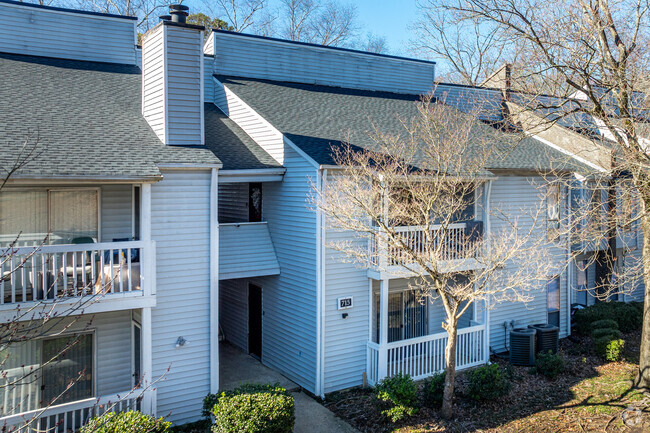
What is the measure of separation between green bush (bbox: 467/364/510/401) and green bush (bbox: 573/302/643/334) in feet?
22.0

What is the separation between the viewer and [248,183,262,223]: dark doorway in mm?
14961

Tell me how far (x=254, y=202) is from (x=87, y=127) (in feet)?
16.4

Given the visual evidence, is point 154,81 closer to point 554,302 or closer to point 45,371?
point 45,371

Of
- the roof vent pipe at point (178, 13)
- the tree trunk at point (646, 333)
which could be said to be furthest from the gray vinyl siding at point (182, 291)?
the tree trunk at point (646, 333)

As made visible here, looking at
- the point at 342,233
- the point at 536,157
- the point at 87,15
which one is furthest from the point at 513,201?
the point at 87,15

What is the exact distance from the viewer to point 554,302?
17.6 metres

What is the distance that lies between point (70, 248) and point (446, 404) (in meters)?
7.93

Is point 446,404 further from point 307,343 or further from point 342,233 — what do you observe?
point 342,233

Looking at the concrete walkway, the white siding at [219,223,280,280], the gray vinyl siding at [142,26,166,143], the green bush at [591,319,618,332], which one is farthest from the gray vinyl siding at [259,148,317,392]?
the green bush at [591,319,618,332]

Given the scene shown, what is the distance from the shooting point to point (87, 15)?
16.0 meters

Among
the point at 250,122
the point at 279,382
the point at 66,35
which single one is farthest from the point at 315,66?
the point at 279,382

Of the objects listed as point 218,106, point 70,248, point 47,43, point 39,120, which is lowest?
point 70,248

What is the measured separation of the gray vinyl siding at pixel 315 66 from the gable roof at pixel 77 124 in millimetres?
3601

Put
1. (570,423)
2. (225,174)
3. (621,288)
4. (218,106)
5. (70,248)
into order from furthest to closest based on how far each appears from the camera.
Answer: (621,288) → (218,106) → (225,174) → (570,423) → (70,248)
